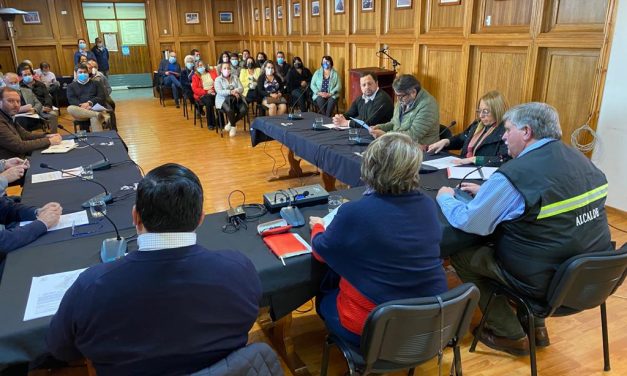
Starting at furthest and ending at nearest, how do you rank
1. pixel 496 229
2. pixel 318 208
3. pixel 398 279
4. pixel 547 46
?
pixel 547 46 → pixel 318 208 → pixel 496 229 → pixel 398 279

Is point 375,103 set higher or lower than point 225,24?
lower

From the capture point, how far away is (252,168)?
17.2ft

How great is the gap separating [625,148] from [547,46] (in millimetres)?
1218

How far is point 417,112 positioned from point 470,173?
1188mm

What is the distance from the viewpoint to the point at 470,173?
259 centimetres

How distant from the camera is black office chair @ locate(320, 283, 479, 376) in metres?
1.31

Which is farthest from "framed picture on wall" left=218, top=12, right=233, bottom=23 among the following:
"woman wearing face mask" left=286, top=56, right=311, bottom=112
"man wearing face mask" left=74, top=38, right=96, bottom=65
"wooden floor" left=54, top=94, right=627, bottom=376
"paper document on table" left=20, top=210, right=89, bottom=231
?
"paper document on table" left=20, top=210, right=89, bottom=231

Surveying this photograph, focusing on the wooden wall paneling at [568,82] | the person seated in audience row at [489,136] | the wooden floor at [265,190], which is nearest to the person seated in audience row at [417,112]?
the person seated in audience row at [489,136]

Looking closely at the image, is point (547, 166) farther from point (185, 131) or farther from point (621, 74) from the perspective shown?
point (185, 131)

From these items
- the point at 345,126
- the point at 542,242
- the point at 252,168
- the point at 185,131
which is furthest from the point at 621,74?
the point at 185,131

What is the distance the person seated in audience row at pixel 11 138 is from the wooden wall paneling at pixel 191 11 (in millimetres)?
9642

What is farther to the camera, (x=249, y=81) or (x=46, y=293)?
(x=249, y=81)

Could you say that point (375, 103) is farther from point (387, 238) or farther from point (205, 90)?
point (205, 90)

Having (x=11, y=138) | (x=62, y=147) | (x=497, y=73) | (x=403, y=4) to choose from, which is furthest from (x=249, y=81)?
(x=11, y=138)
